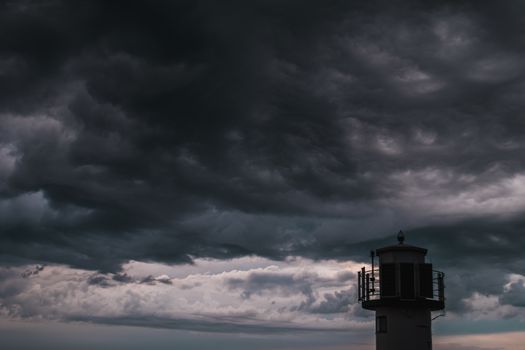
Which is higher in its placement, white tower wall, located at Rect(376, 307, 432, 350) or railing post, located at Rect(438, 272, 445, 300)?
railing post, located at Rect(438, 272, 445, 300)

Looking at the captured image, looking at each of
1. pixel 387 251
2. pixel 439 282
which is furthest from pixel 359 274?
pixel 439 282

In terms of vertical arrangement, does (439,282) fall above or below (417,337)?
above

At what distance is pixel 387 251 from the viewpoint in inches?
1569

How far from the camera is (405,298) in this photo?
38.5 m

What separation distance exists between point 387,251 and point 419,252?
2.02 m

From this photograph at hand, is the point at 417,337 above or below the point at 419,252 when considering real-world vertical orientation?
below

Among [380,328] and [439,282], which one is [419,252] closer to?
[439,282]

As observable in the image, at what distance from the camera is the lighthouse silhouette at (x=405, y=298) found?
38656 mm

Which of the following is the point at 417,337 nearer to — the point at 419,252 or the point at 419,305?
the point at 419,305

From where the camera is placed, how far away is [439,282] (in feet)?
129

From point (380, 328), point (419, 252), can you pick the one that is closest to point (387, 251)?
point (419, 252)

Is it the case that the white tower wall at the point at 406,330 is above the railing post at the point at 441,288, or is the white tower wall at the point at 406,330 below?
below

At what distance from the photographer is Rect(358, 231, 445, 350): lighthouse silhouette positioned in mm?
38656

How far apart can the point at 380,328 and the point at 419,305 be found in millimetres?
3079
